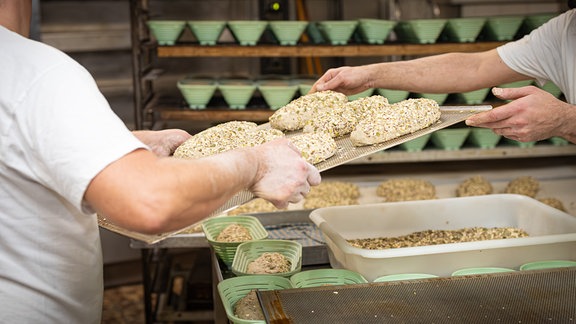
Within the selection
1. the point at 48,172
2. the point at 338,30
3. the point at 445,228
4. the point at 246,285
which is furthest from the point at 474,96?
the point at 48,172

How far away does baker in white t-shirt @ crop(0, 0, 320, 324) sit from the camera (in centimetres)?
126

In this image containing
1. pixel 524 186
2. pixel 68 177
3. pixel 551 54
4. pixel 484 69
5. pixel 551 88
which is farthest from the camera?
pixel 524 186

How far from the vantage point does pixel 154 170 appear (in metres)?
1.27

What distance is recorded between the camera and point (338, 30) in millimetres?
3744

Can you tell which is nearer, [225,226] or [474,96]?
[225,226]

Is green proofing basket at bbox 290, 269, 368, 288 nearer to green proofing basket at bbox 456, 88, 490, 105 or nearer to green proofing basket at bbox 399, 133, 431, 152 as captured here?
green proofing basket at bbox 399, 133, 431, 152

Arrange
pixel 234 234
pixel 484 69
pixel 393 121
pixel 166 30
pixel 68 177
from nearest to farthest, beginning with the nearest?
pixel 68 177 < pixel 393 121 < pixel 234 234 < pixel 484 69 < pixel 166 30

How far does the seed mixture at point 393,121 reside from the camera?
2.18 m

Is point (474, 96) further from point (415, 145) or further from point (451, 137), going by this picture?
point (415, 145)

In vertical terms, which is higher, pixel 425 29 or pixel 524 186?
pixel 425 29

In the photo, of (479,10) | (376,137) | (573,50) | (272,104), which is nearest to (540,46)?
(573,50)

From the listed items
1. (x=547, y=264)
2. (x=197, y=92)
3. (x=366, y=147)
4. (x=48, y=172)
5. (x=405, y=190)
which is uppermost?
(x=48, y=172)

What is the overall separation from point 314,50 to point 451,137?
3.09ft

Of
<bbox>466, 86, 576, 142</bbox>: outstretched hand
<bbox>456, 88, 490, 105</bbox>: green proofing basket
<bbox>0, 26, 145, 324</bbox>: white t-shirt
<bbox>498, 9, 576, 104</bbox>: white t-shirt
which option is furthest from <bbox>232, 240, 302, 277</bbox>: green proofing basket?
<bbox>456, 88, 490, 105</bbox>: green proofing basket
